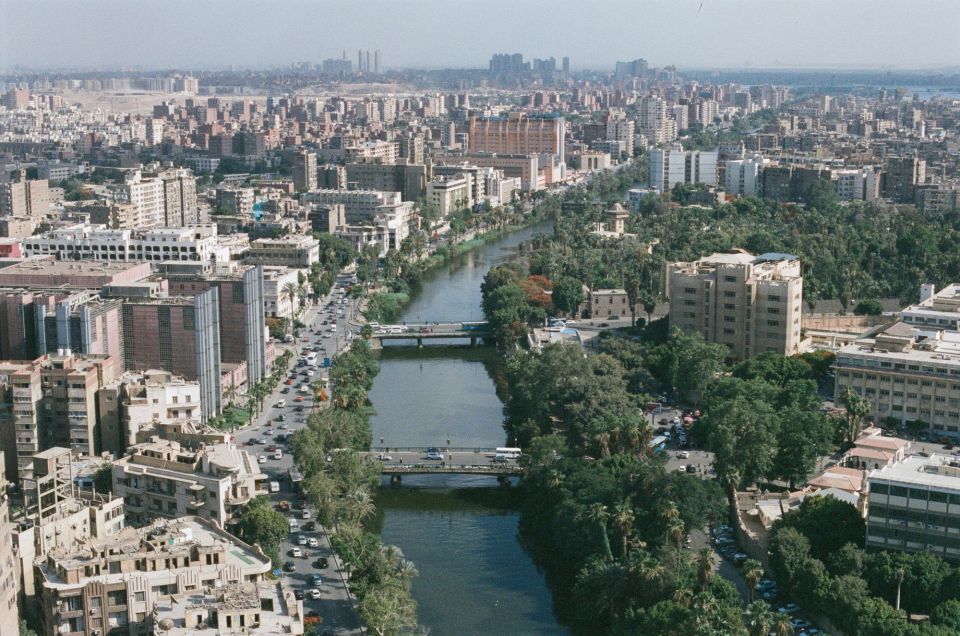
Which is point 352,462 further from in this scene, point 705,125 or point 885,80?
point 885,80

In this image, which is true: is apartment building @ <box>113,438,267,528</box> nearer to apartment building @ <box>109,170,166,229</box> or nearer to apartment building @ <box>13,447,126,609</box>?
apartment building @ <box>13,447,126,609</box>

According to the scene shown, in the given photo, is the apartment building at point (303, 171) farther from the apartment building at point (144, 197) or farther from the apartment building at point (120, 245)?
the apartment building at point (120, 245)

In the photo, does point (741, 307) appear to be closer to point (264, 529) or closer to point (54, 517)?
point (264, 529)

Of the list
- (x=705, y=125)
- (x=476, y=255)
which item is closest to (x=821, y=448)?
(x=476, y=255)

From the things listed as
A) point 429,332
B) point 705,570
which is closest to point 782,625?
point 705,570

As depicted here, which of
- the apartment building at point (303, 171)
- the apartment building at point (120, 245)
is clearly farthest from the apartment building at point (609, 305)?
the apartment building at point (303, 171)
